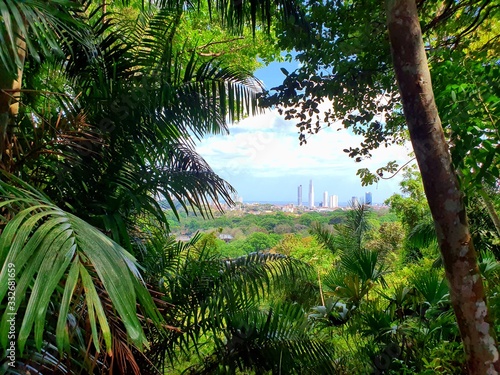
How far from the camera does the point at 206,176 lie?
181 cm

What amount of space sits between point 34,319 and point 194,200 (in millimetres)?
1160

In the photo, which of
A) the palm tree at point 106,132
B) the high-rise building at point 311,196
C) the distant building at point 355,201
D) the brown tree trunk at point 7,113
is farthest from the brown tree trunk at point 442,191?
the high-rise building at point 311,196

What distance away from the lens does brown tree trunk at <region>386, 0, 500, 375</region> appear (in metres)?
1.33

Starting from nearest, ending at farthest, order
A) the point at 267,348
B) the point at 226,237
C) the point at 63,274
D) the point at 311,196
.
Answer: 1. the point at 63,274
2. the point at 267,348
3. the point at 226,237
4. the point at 311,196

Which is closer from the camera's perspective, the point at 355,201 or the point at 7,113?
the point at 7,113

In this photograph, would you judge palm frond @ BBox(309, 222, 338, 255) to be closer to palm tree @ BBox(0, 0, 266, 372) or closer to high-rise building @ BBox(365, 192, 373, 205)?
high-rise building @ BBox(365, 192, 373, 205)

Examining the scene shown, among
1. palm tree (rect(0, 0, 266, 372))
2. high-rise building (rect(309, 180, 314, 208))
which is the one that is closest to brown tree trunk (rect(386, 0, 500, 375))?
palm tree (rect(0, 0, 266, 372))

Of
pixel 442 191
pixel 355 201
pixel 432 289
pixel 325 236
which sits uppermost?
pixel 442 191

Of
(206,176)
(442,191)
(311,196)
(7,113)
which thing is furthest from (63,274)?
(311,196)

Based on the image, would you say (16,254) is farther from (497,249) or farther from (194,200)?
(497,249)

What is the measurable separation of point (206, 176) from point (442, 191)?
1103 millimetres

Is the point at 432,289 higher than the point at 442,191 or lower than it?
lower

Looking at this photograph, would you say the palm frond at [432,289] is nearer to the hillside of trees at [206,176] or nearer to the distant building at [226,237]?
the hillside of trees at [206,176]

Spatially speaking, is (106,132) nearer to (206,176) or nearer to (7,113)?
(7,113)
